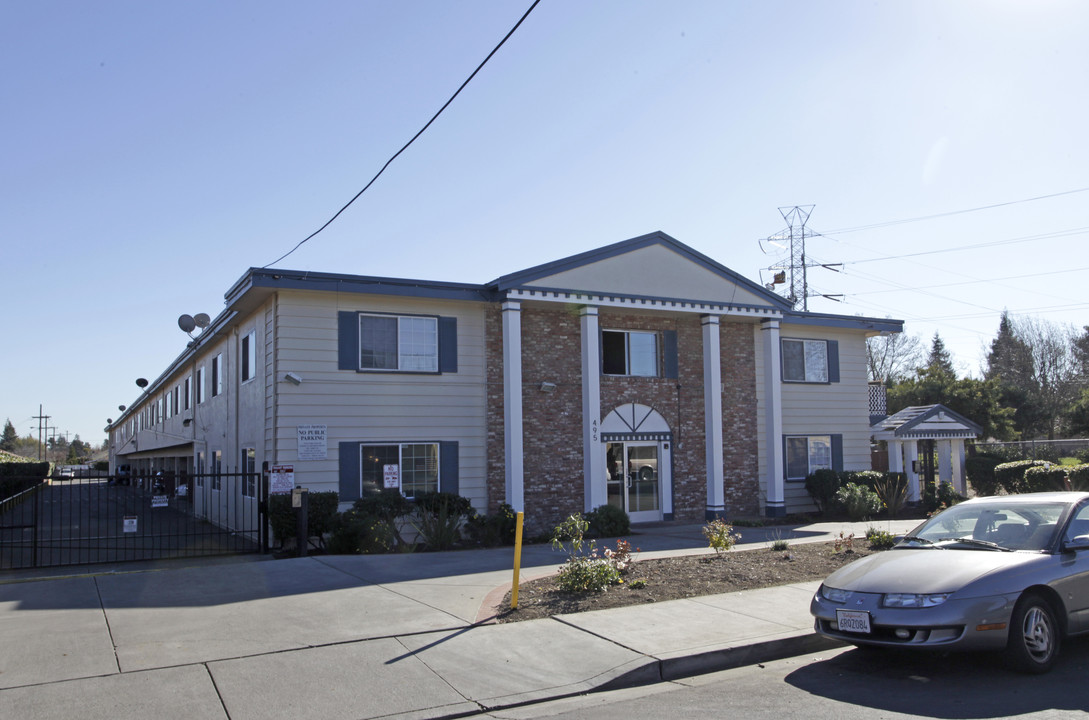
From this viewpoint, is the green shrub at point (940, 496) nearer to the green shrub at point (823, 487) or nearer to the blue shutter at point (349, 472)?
the green shrub at point (823, 487)

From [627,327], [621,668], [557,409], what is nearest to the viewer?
[621,668]

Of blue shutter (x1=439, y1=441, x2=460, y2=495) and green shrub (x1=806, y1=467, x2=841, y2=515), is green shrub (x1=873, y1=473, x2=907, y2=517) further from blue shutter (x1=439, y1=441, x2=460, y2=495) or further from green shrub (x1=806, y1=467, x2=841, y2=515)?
blue shutter (x1=439, y1=441, x2=460, y2=495)

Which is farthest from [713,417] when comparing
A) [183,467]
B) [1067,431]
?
[1067,431]

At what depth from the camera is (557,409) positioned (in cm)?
1841

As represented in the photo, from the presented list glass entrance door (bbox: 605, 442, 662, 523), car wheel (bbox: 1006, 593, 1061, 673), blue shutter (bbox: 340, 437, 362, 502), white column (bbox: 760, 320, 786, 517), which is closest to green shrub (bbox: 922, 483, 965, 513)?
white column (bbox: 760, 320, 786, 517)

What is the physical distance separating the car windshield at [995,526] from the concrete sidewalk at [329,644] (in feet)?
5.27

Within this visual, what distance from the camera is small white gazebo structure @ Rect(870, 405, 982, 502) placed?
2312cm

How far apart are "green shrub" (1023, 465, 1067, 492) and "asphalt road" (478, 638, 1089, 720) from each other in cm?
1824

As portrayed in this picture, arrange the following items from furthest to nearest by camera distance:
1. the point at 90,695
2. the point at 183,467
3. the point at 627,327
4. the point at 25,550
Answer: the point at 183,467 → the point at 627,327 → the point at 25,550 → the point at 90,695

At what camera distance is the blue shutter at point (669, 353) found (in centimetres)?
2012

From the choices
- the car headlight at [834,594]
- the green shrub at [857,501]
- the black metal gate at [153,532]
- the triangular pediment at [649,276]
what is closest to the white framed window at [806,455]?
the green shrub at [857,501]

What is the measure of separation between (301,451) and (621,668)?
1006 cm

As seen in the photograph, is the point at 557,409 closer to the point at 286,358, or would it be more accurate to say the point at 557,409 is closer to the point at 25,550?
the point at 286,358

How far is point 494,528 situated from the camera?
16.1m
